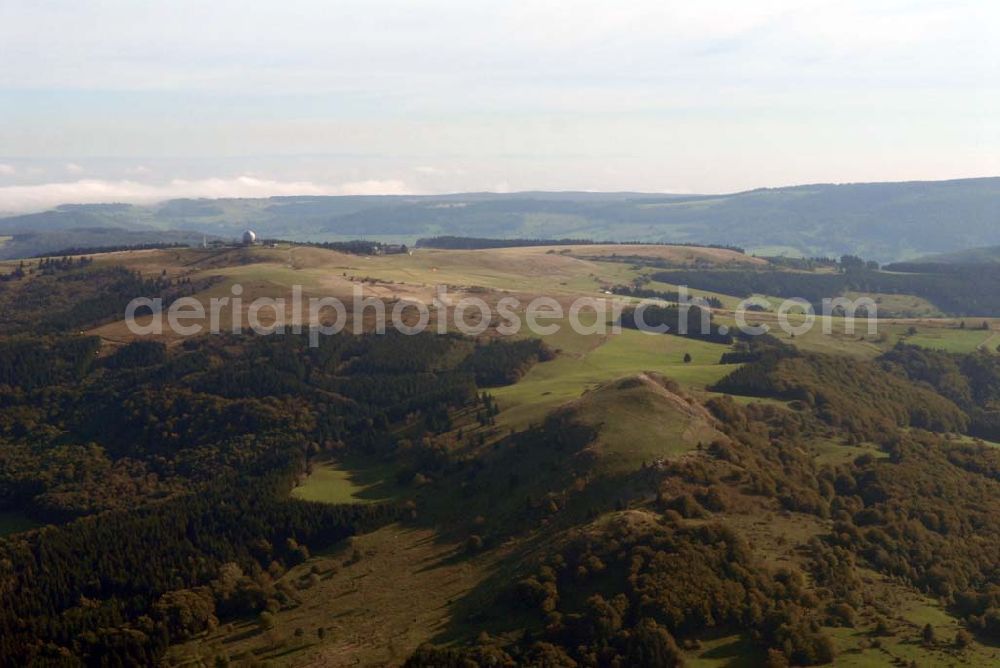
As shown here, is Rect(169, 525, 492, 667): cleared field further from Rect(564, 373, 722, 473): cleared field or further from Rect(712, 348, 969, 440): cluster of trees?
Rect(712, 348, 969, 440): cluster of trees

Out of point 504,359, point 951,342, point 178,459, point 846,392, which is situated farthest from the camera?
point 951,342

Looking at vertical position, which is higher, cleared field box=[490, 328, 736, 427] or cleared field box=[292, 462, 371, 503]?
cleared field box=[490, 328, 736, 427]

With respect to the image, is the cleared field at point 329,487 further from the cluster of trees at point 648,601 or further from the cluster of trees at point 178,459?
the cluster of trees at point 648,601

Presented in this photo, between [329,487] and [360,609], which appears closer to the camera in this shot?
[360,609]

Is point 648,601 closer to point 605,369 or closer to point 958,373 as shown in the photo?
point 605,369

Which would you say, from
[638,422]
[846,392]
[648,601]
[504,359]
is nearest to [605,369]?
[504,359]

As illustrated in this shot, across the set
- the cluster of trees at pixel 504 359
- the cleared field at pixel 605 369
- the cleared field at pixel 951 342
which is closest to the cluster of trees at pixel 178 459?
the cluster of trees at pixel 504 359

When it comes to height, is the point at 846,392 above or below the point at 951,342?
below

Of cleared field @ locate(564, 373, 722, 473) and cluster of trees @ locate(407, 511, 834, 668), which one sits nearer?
cluster of trees @ locate(407, 511, 834, 668)

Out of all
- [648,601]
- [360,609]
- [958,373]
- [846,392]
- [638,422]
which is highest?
[638,422]

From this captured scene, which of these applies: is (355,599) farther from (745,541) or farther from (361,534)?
(745,541)

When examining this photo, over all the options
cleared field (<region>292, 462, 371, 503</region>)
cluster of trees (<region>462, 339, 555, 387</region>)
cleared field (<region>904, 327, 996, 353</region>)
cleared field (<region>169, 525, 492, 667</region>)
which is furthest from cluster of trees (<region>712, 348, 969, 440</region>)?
cleared field (<region>169, 525, 492, 667</region>)

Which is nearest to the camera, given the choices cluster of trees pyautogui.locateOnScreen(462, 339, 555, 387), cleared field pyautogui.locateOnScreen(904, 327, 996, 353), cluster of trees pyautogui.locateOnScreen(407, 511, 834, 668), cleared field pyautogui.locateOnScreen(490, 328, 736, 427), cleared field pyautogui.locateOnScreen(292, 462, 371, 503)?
cluster of trees pyautogui.locateOnScreen(407, 511, 834, 668)
